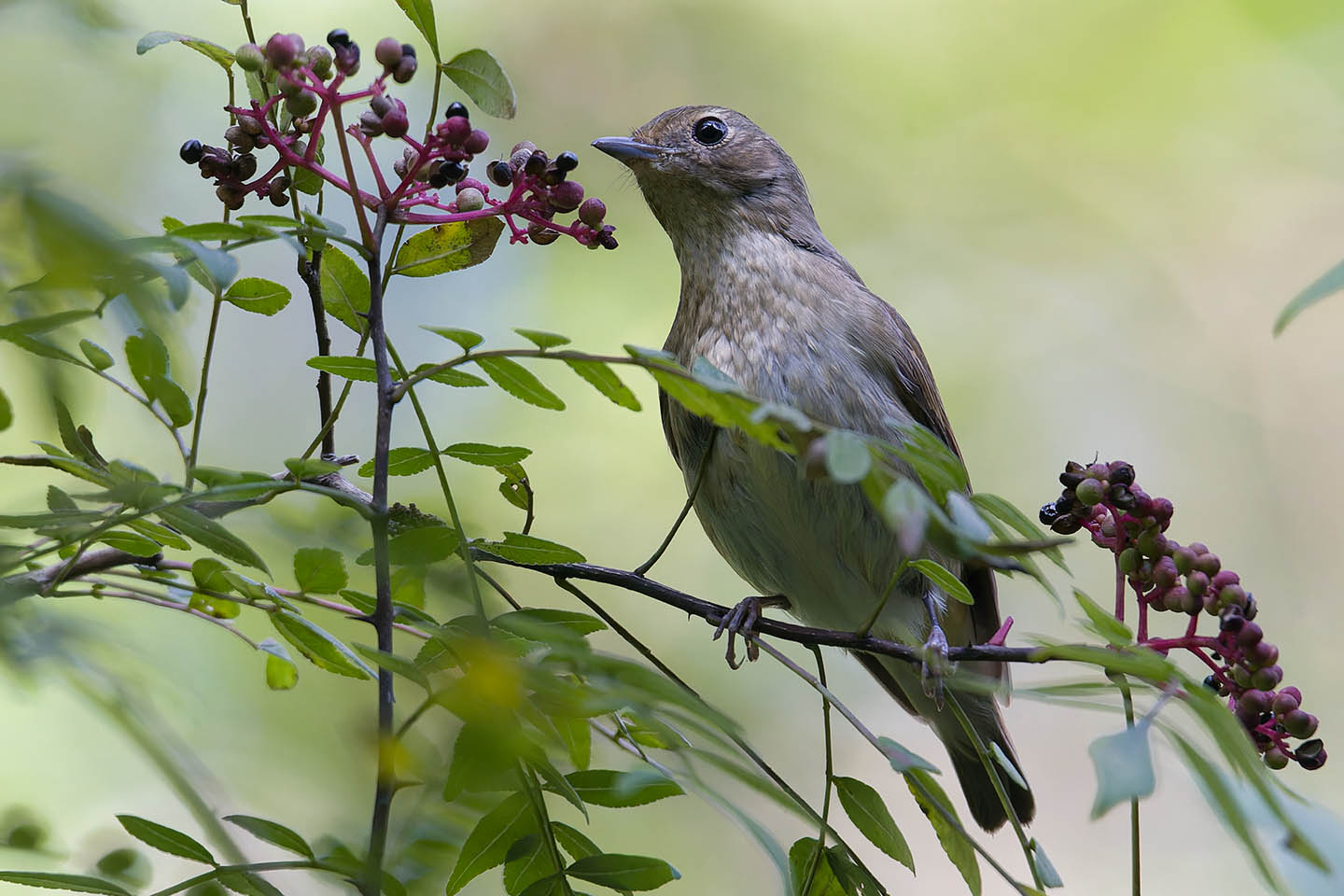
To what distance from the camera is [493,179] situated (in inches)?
68.3

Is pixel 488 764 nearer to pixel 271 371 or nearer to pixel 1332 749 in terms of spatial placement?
pixel 271 371

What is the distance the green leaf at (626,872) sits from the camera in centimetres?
145

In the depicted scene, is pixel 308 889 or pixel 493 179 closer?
pixel 493 179

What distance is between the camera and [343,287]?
5.92ft

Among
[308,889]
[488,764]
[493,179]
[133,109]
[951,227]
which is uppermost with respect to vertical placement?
[951,227]

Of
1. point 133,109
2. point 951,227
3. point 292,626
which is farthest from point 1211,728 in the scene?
point 951,227

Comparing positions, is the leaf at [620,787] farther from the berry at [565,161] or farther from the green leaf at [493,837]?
the berry at [565,161]

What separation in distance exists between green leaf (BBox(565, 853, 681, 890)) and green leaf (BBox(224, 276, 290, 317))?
86cm

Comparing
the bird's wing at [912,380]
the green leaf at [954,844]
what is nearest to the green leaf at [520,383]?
the green leaf at [954,844]

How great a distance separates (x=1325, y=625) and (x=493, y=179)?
7.94 m

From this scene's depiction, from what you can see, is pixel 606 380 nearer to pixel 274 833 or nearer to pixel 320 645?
pixel 320 645

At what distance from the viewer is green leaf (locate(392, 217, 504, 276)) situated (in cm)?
177

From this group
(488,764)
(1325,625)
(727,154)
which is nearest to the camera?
(488,764)

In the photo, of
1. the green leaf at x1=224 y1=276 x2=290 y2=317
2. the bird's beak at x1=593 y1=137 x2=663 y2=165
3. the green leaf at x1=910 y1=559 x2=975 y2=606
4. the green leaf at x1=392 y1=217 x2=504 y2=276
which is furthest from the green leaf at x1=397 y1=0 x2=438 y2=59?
the bird's beak at x1=593 y1=137 x2=663 y2=165
